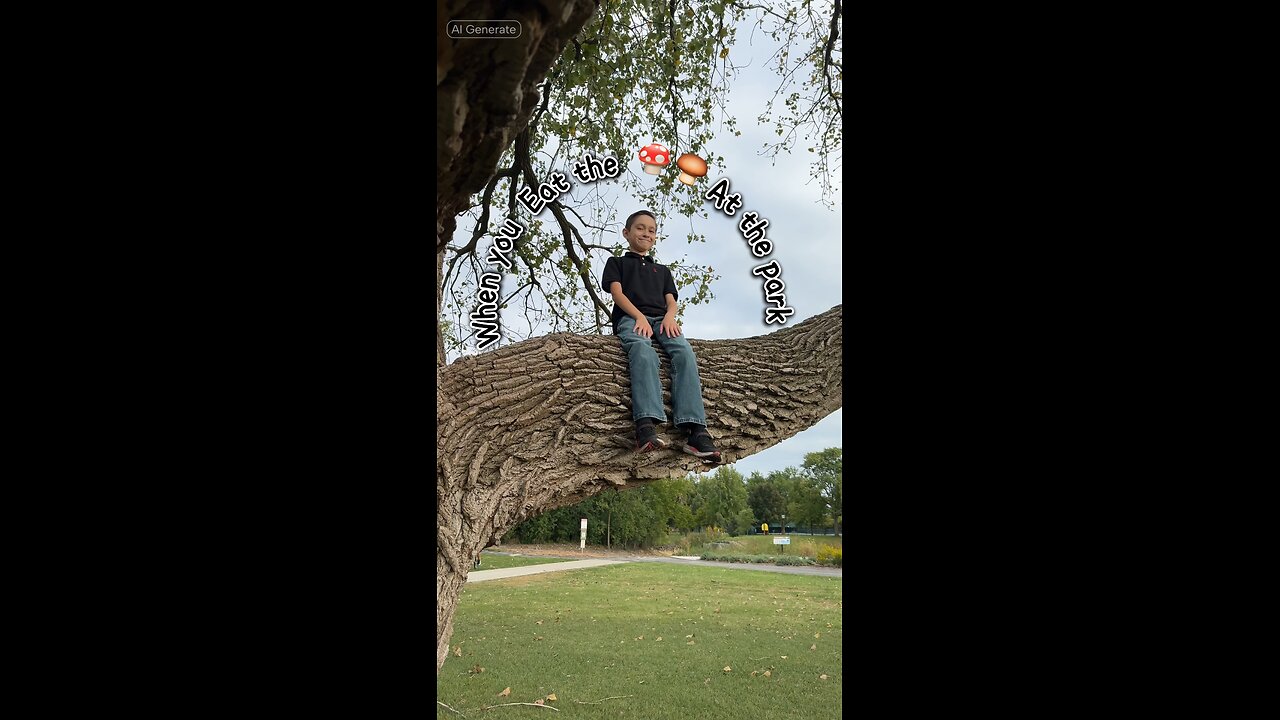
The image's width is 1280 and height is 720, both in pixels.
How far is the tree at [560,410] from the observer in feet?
6.48

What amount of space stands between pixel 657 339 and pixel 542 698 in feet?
6.78

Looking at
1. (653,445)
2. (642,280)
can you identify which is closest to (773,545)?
(653,445)

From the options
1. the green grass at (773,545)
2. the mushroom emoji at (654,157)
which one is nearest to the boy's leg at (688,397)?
the green grass at (773,545)

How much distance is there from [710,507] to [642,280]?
767 mm

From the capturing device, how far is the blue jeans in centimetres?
205

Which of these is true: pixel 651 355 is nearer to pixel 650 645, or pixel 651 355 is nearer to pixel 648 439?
pixel 648 439

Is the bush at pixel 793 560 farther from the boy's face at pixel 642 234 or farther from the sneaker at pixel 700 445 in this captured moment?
the boy's face at pixel 642 234

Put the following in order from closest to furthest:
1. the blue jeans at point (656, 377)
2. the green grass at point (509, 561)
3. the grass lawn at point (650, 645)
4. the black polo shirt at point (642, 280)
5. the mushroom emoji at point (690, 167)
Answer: the mushroom emoji at point (690, 167), the black polo shirt at point (642, 280), the blue jeans at point (656, 377), the green grass at point (509, 561), the grass lawn at point (650, 645)

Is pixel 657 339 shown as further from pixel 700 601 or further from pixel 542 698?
pixel 700 601

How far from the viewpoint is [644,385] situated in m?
2.06

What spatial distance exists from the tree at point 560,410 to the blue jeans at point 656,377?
2.0 inches

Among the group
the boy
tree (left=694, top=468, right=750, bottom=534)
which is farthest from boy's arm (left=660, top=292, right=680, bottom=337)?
tree (left=694, top=468, right=750, bottom=534)
